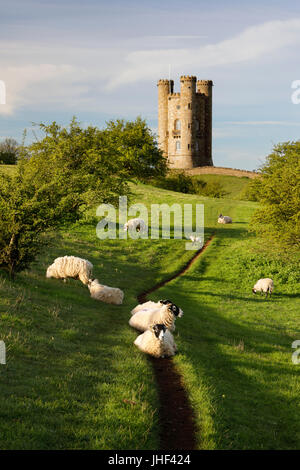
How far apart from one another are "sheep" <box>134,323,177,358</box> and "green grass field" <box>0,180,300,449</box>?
1.58 feet

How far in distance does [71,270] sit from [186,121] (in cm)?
12825

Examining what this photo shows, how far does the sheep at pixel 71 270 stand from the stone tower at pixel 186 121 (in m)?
120

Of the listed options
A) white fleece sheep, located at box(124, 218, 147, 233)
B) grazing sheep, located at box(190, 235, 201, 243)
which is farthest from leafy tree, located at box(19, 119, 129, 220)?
grazing sheep, located at box(190, 235, 201, 243)

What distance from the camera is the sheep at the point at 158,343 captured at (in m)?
14.6

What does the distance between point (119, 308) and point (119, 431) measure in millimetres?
12558

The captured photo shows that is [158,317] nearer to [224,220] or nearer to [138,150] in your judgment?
[224,220]

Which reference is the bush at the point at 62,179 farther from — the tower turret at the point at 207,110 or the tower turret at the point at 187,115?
the tower turret at the point at 207,110

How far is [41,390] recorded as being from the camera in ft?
34.8

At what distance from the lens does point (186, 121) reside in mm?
144625

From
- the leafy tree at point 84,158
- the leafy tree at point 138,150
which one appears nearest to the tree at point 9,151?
the leafy tree at point 138,150

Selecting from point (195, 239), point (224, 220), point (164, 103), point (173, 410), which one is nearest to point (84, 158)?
point (195, 239)

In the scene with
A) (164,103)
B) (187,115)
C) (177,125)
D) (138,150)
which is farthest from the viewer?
(164,103)

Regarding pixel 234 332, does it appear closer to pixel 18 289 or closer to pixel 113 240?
pixel 18 289

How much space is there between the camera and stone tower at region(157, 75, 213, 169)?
471 ft
